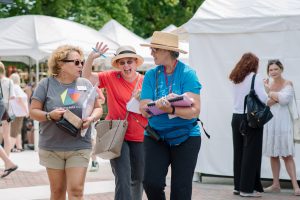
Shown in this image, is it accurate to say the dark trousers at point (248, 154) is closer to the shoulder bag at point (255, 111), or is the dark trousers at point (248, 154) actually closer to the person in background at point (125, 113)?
the shoulder bag at point (255, 111)

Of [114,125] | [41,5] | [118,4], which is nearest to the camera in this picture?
[114,125]

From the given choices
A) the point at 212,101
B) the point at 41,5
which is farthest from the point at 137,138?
the point at 41,5

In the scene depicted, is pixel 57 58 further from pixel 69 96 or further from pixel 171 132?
pixel 171 132

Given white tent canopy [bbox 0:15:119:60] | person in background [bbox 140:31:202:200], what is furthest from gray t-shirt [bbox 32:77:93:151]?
white tent canopy [bbox 0:15:119:60]

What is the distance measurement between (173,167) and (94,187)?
445 cm

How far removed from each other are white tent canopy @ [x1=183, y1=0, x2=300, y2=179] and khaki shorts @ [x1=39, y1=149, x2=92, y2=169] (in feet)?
15.1

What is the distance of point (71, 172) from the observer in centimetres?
639

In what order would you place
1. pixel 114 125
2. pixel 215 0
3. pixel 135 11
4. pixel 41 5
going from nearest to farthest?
pixel 114 125
pixel 215 0
pixel 41 5
pixel 135 11

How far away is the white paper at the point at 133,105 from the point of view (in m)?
6.94

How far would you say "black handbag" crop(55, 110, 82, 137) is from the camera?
247 inches

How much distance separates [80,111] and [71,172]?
0.54m

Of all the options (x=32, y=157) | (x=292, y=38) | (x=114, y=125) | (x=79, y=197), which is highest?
(x=292, y=38)

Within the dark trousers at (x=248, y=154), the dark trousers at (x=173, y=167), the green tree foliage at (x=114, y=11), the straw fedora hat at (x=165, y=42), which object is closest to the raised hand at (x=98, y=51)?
the straw fedora hat at (x=165, y=42)

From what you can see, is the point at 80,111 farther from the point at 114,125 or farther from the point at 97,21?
the point at 97,21
